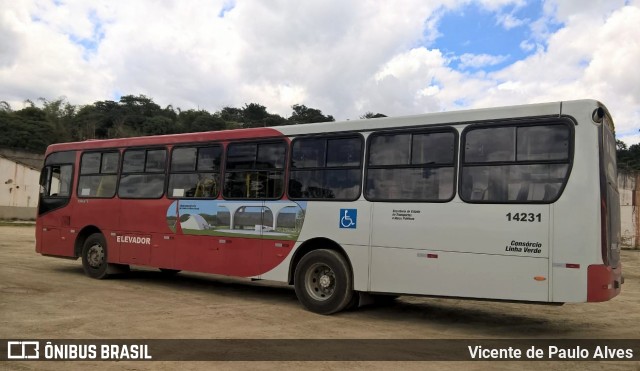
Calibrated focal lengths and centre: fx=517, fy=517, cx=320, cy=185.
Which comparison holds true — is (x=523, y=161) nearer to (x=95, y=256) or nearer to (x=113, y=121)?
(x=95, y=256)

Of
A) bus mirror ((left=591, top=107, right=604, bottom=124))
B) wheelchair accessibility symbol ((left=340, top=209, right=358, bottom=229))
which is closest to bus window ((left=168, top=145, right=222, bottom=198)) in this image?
wheelchair accessibility symbol ((left=340, top=209, right=358, bottom=229))

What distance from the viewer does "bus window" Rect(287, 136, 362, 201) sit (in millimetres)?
8352

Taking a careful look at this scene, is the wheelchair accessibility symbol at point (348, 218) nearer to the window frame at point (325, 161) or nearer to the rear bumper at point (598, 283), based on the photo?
the window frame at point (325, 161)

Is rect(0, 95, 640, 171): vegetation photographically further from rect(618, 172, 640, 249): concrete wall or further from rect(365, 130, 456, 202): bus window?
rect(365, 130, 456, 202): bus window

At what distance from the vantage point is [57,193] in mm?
12844

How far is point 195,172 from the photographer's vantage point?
34.1 feet

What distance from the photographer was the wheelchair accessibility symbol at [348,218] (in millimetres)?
8211

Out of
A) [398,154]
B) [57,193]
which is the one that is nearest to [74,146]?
[57,193]

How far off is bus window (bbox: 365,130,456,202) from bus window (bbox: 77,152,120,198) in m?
6.59

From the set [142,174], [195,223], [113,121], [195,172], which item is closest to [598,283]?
[195,223]

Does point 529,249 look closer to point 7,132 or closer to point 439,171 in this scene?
point 439,171

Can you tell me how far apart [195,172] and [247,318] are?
3613 millimetres

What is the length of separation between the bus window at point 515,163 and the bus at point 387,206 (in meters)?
0.01

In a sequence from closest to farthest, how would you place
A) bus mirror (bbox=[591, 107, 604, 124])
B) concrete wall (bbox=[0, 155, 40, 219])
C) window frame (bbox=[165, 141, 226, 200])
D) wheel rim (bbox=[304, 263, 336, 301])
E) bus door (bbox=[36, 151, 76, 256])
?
bus mirror (bbox=[591, 107, 604, 124])
wheel rim (bbox=[304, 263, 336, 301])
window frame (bbox=[165, 141, 226, 200])
bus door (bbox=[36, 151, 76, 256])
concrete wall (bbox=[0, 155, 40, 219])
